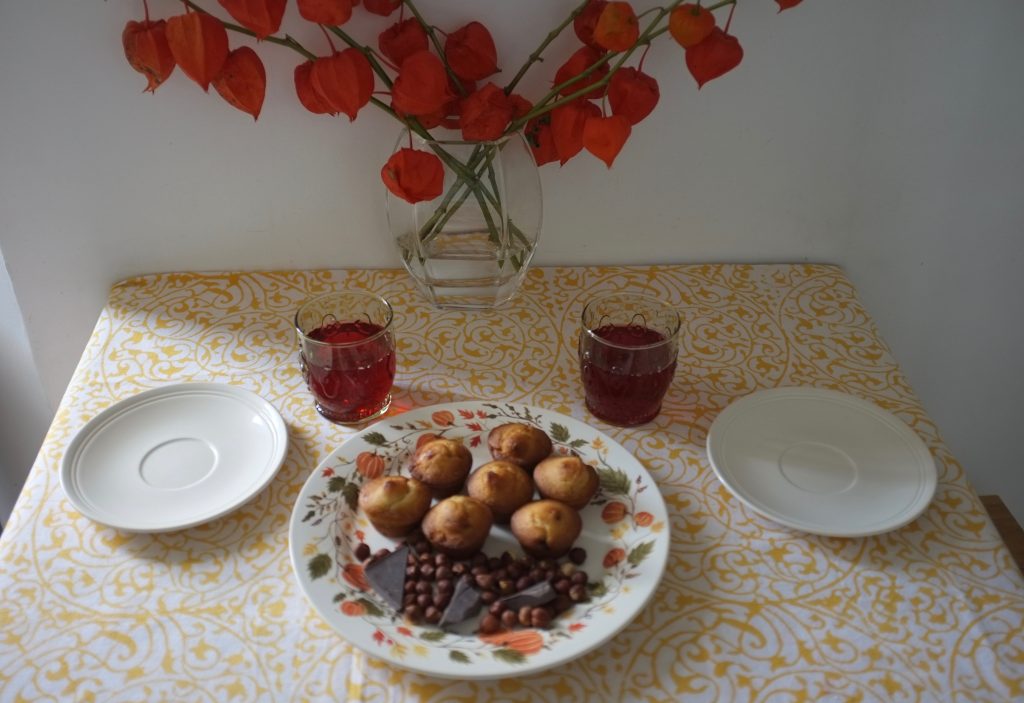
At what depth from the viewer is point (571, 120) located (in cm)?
97

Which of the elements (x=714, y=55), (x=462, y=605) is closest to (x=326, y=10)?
(x=714, y=55)

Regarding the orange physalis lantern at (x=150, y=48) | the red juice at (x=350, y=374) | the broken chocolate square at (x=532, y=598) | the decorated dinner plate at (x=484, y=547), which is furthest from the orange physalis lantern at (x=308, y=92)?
the broken chocolate square at (x=532, y=598)

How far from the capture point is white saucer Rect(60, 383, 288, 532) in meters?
0.83

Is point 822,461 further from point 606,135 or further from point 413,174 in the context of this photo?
point 413,174

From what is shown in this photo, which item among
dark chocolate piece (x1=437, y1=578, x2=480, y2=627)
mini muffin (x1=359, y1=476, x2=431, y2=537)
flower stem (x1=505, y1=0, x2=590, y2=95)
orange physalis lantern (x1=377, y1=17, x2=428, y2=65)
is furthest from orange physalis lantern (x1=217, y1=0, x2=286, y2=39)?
dark chocolate piece (x1=437, y1=578, x2=480, y2=627)

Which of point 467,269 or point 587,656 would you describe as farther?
point 467,269

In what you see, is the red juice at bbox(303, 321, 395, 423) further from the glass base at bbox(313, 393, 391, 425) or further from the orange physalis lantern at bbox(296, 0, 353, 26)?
A: the orange physalis lantern at bbox(296, 0, 353, 26)

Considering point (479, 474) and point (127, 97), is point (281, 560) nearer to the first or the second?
point (479, 474)

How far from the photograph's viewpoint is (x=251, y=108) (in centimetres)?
95

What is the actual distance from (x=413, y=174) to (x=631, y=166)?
0.33 meters

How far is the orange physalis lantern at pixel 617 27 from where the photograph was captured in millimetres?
894

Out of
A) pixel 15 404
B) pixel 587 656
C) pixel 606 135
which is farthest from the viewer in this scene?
pixel 15 404

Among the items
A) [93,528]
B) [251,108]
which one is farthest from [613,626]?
[251,108]

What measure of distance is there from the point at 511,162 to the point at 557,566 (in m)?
0.49
